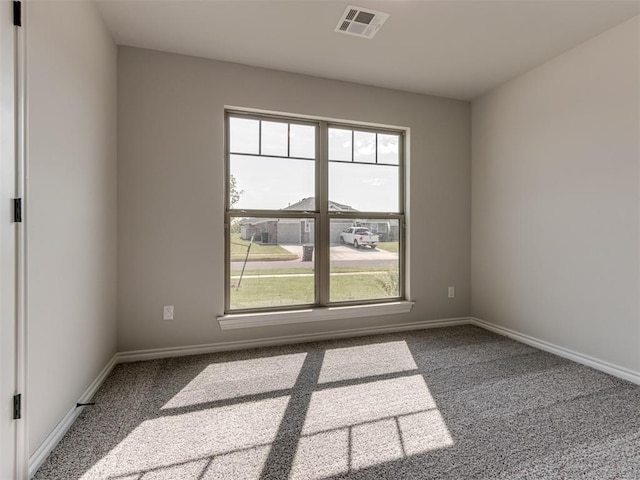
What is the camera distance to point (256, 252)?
3.06m

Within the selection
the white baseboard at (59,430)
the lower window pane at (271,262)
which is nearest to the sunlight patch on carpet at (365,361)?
the lower window pane at (271,262)

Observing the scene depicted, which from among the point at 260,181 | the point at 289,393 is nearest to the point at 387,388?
the point at 289,393

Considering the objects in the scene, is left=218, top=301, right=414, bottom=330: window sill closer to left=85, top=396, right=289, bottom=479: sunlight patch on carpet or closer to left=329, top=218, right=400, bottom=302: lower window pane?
left=329, top=218, right=400, bottom=302: lower window pane

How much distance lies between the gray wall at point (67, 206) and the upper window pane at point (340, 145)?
1920mm

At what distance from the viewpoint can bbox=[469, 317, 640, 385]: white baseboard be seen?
7.67ft

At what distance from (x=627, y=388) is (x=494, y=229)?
1715 mm

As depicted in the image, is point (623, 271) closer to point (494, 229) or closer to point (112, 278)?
point (494, 229)

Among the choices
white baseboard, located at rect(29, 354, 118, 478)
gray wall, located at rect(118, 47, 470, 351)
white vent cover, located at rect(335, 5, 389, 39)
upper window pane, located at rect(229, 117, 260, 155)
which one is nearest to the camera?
white baseboard, located at rect(29, 354, 118, 478)

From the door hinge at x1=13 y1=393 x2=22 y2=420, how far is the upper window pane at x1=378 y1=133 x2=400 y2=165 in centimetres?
325

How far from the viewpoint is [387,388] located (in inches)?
87.1

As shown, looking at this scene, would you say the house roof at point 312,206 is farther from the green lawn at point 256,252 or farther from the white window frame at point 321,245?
the green lawn at point 256,252

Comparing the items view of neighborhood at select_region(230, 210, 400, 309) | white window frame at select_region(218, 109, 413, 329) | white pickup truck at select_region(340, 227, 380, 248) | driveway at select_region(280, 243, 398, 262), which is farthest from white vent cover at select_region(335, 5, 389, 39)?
driveway at select_region(280, 243, 398, 262)

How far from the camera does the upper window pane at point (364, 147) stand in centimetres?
342

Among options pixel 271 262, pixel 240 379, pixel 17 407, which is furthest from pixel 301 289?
pixel 17 407
